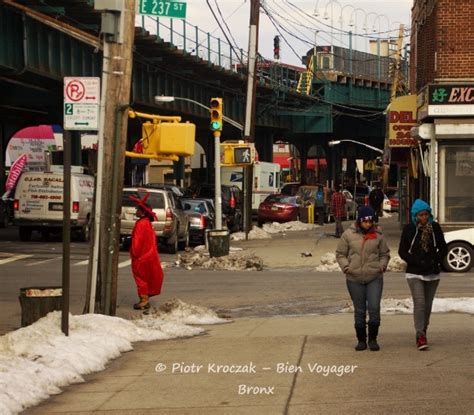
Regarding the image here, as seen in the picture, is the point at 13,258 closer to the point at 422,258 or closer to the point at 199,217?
the point at 199,217

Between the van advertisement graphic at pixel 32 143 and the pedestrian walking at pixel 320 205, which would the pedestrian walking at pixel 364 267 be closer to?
the pedestrian walking at pixel 320 205

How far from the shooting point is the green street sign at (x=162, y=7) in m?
13.0

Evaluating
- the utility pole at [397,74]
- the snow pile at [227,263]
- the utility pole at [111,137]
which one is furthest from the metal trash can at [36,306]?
the utility pole at [397,74]

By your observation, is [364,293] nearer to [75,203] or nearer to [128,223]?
[128,223]

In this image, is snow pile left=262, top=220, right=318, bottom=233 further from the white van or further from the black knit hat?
the black knit hat

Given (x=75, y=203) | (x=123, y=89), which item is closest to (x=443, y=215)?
(x=75, y=203)

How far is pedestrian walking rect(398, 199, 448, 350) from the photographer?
34.4 ft

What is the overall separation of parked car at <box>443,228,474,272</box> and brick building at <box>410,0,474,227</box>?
16.7 feet

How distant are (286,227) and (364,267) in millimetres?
31862

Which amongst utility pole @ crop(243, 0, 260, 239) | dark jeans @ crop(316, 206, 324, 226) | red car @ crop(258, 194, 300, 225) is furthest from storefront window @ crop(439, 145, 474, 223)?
dark jeans @ crop(316, 206, 324, 226)

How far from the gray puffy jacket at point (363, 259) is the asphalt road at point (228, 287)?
4379 mm

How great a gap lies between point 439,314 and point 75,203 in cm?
1792

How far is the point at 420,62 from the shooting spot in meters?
32.9

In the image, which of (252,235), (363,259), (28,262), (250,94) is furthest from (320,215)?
(363,259)
